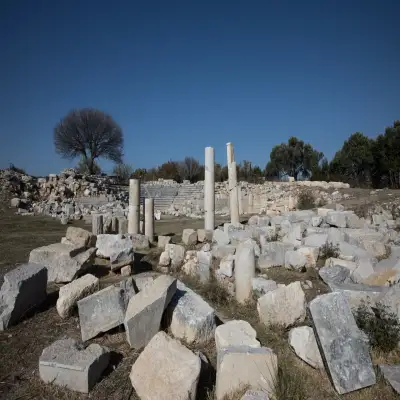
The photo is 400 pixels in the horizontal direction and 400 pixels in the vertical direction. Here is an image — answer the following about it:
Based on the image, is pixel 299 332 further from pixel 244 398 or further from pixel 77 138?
pixel 77 138

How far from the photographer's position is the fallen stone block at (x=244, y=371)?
9.78 feet

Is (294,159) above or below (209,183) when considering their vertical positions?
above

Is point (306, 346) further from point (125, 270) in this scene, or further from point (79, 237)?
point (79, 237)

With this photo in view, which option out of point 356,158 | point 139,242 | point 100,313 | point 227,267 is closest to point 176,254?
point 227,267

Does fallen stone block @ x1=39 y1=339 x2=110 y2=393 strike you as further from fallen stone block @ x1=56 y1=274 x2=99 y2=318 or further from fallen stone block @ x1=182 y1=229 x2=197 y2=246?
fallen stone block @ x1=182 y1=229 x2=197 y2=246

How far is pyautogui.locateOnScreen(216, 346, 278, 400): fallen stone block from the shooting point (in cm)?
298

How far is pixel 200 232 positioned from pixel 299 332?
632 cm

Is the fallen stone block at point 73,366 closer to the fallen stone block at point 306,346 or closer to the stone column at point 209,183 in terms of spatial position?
the fallen stone block at point 306,346

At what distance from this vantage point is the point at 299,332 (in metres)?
3.73

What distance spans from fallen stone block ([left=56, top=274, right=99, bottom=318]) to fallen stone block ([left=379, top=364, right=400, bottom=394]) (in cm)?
387

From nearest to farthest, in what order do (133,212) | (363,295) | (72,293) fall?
(363,295) < (72,293) < (133,212)

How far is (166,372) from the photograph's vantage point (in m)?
2.98

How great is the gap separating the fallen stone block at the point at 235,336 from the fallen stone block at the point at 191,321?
41 centimetres

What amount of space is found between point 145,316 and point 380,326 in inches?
107
